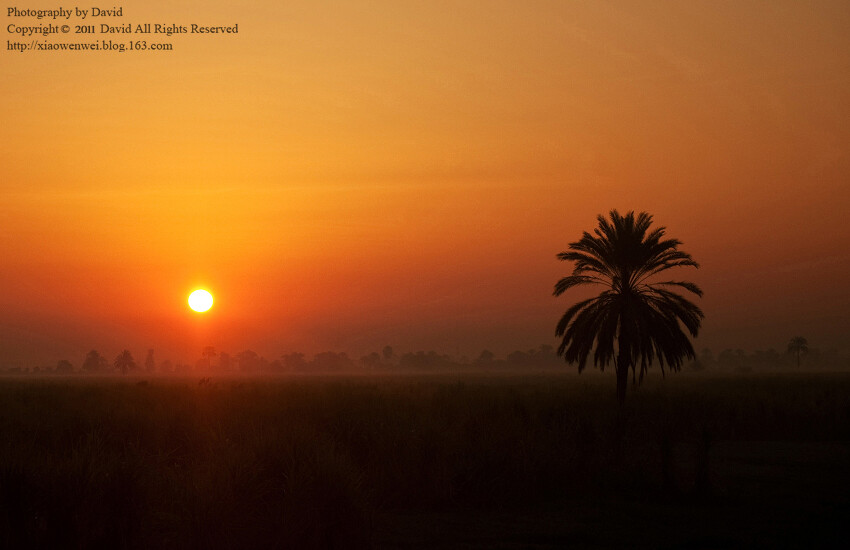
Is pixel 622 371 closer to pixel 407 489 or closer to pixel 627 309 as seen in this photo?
pixel 627 309

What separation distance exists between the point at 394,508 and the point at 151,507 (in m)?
3.79

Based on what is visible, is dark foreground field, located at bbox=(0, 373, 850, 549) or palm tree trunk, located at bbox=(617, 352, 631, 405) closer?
dark foreground field, located at bbox=(0, 373, 850, 549)

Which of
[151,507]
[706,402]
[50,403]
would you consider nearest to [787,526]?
[151,507]

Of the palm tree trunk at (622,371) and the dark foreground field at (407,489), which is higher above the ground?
the palm tree trunk at (622,371)

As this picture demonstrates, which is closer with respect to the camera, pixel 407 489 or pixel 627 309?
pixel 407 489

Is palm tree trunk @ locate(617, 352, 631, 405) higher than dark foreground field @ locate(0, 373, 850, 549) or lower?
higher

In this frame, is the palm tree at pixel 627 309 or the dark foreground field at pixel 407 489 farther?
the palm tree at pixel 627 309

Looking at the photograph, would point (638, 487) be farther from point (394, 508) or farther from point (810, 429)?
point (810, 429)

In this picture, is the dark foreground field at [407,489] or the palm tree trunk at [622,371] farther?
the palm tree trunk at [622,371]

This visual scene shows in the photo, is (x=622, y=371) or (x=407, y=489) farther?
(x=622, y=371)

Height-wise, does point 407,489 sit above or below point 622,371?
below

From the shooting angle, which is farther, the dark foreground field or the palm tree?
the palm tree

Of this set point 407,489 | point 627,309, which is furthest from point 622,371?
point 407,489

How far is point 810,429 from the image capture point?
25828 millimetres
